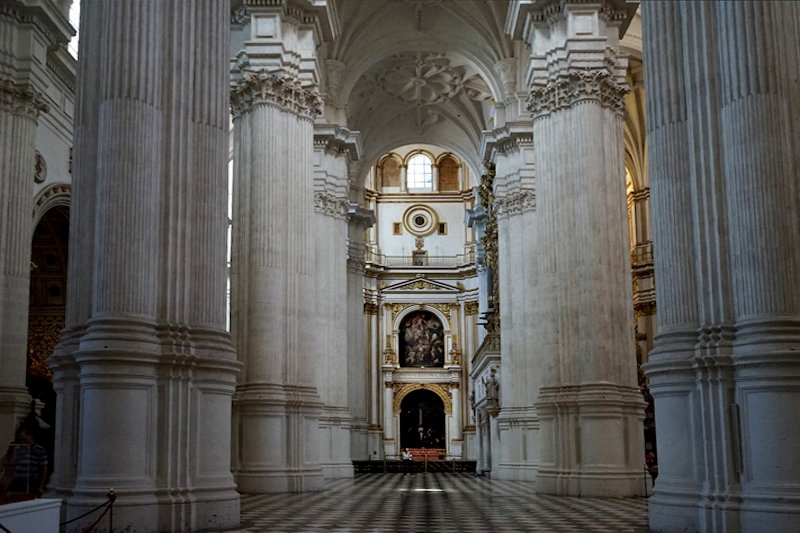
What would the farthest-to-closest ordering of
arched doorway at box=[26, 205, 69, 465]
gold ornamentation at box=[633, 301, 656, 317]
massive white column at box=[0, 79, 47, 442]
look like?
gold ornamentation at box=[633, 301, 656, 317], arched doorway at box=[26, 205, 69, 465], massive white column at box=[0, 79, 47, 442]

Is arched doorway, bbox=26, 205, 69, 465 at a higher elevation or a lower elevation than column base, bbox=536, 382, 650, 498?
higher

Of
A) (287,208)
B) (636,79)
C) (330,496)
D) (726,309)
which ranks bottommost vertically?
(330,496)

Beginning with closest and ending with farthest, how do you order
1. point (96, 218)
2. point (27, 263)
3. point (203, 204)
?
point (96, 218), point (203, 204), point (27, 263)

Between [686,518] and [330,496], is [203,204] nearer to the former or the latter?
[686,518]

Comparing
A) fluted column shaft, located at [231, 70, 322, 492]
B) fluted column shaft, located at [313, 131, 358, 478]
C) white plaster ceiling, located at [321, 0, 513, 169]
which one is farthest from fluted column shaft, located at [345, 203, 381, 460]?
fluted column shaft, located at [231, 70, 322, 492]

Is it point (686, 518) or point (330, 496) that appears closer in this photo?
point (686, 518)

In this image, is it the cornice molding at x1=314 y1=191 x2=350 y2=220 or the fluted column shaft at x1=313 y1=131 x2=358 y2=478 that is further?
the cornice molding at x1=314 y1=191 x2=350 y2=220

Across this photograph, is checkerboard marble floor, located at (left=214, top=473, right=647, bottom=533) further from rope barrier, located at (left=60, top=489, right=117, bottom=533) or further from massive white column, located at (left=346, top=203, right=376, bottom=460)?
massive white column, located at (left=346, top=203, right=376, bottom=460)

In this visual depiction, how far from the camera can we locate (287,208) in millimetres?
20656

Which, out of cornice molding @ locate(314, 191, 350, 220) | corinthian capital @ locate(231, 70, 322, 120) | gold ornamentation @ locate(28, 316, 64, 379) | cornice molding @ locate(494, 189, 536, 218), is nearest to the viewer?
corinthian capital @ locate(231, 70, 322, 120)

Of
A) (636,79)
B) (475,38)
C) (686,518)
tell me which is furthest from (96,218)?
(636,79)

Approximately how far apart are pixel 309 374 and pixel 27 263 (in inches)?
245

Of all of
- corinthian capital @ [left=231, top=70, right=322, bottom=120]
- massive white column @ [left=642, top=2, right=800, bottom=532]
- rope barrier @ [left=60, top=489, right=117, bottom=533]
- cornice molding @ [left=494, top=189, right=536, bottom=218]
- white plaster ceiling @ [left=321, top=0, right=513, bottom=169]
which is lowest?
rope barrier @ [left=60, top=489, right=117, bottom=533]

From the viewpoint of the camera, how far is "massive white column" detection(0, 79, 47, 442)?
19.6 meters
